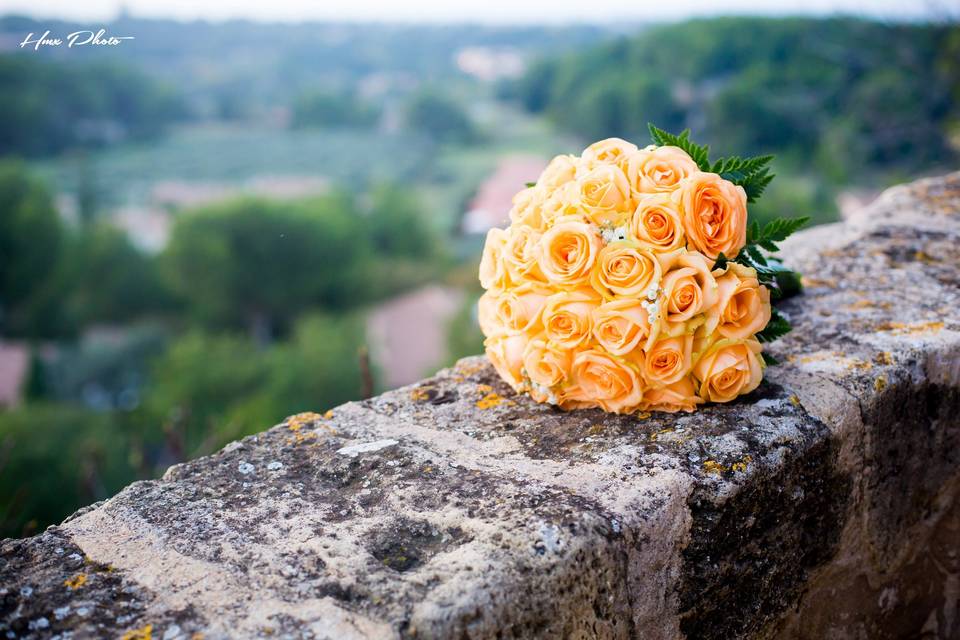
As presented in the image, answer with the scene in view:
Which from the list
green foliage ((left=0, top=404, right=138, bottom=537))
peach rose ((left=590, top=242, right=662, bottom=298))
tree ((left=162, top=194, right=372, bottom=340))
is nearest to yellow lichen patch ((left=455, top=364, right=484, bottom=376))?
peach rose ((left=590, top=242, right=662, bottom=298))

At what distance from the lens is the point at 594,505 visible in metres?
1.31

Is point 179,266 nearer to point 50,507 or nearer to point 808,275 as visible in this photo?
point 50,507

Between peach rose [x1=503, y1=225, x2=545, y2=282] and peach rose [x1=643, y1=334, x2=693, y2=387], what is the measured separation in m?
0.29

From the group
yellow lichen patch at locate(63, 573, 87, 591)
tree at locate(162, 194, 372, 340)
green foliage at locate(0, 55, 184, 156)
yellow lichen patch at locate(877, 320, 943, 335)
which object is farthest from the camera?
green foliage at locate(0, 55, 184, 156)

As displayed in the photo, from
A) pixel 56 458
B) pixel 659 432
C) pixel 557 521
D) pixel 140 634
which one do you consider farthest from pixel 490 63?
pixel 140 634

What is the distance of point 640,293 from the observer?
5.16 feet

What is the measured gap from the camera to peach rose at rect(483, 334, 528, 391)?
1712 mm

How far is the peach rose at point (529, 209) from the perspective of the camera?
5.77 ft

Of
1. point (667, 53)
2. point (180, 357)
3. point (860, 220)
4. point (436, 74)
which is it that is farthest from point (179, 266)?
point (860, 220)

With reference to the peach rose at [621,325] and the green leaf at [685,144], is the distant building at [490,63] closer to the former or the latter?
the green leaf at [685,144]

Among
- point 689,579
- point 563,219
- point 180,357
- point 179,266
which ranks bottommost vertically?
point 180,357

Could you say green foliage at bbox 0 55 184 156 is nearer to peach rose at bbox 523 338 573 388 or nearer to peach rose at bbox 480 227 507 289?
peach rose at bbox 480 227 507 289

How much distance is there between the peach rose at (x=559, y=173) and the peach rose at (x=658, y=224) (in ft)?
0.77

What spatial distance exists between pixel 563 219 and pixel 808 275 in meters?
1.08
